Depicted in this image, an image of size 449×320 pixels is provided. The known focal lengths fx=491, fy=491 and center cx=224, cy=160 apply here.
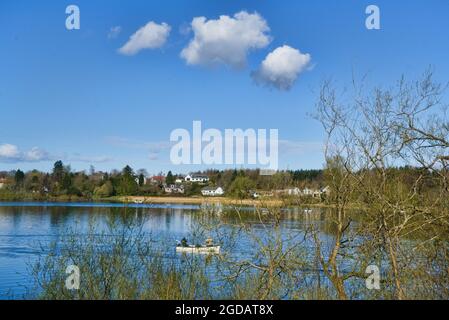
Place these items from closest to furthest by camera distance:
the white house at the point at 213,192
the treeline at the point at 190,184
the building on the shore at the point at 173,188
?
the treeline at the point at 190,184, the white house at the point at 213,192, the building on the shore at the point at 173,188

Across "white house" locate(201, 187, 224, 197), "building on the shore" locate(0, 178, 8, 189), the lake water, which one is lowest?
the lake water

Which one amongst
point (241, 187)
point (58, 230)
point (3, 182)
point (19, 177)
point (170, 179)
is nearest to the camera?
point (241, 187)

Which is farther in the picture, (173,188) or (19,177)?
(19,177)

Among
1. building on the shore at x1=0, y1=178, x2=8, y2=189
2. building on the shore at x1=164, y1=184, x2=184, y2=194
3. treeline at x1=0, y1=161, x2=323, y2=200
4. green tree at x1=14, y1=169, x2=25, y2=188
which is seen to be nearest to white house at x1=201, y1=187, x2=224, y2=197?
treeline at x1=0, y1=161, x2=323, y2=200

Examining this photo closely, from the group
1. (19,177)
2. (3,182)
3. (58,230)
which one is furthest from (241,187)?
(3,182)

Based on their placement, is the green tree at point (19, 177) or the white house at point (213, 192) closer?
the white house at point (213, 192)

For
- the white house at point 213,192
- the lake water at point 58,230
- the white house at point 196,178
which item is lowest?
the lake water at point 58,230

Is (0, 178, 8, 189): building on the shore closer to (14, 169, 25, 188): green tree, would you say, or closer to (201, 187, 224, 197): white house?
(14, 169, 25, 188): green tree

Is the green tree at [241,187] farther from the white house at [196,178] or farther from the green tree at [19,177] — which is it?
the green tree at [19,177]

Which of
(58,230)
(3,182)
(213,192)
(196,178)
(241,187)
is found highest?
(3,182)

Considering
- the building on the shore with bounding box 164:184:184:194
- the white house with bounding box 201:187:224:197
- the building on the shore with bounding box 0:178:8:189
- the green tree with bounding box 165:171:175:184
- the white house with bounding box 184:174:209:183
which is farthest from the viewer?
the building on the shore with bounding box 0:178:8:189

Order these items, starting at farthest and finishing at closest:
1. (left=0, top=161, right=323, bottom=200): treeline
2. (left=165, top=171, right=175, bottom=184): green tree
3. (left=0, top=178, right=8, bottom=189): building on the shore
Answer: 1. (left=0, top=178, right=8, bottom=189): building on the shore
2. (left=165, top=171, right=175, bottom=184): green tree
3. (left=0, top=161, right=323, bottom=200): treeline

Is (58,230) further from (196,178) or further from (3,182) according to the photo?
(3,182)

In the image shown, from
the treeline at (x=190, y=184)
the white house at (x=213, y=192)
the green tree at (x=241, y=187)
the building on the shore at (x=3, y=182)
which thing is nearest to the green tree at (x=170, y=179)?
the treeline at (x=190, y=184)
